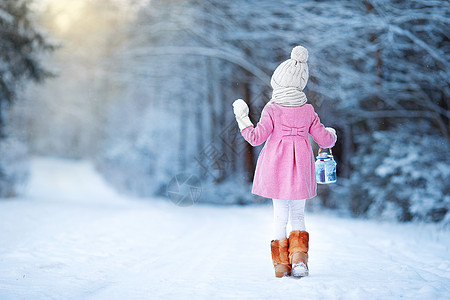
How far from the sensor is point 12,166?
12828 millimetres

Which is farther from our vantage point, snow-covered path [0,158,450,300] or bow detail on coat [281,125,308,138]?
bow detail on coat [281,125,308,138]

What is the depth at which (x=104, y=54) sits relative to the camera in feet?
41.2

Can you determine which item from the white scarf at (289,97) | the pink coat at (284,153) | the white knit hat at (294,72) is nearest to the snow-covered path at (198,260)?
the pink coat at (284,153)

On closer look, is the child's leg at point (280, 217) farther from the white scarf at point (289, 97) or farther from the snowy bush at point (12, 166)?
the snowy bush at point (12, 166)

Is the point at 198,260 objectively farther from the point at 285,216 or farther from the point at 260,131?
the point at 260,131

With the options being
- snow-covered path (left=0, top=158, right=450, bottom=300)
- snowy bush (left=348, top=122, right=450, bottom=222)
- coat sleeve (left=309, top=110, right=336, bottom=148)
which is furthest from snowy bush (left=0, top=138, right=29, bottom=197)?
coat sleeve (left=309, top=110, right=336, bottom=148)

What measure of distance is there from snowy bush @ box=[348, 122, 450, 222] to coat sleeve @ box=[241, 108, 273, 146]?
183 inches

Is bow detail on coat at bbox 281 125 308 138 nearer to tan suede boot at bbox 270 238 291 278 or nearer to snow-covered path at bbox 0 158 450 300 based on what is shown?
tan suede boot at bbox 270 238 291 278

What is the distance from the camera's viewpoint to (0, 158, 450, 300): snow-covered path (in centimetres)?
279

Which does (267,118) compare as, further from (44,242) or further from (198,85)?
(198,85)

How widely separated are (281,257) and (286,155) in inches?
33.6

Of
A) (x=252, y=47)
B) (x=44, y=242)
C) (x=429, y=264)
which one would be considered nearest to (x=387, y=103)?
(x=252, y=47)

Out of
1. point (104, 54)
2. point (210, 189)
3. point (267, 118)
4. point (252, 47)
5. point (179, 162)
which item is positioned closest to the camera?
point (267, 118)

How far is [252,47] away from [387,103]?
9.77 feet
